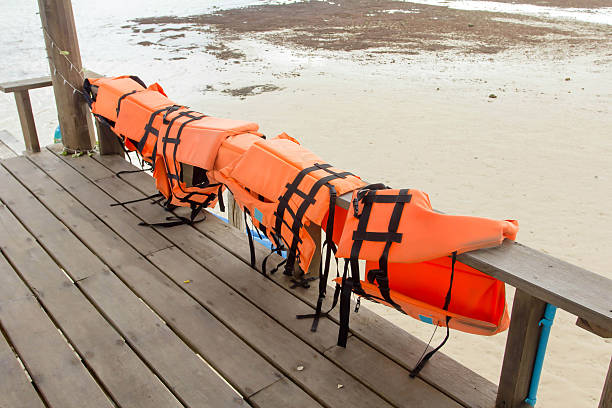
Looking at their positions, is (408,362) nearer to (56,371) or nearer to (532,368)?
(532,368)

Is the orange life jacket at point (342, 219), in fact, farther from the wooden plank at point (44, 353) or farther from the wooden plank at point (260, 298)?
the wooden plank at point (44, 353)

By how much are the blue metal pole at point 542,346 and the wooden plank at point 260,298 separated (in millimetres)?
333

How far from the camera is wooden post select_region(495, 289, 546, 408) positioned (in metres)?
2.10

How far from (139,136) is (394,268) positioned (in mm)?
2291

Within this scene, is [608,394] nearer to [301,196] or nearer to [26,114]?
[301,196]

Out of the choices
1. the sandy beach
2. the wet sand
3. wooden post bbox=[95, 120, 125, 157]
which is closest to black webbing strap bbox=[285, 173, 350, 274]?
the sandy beach

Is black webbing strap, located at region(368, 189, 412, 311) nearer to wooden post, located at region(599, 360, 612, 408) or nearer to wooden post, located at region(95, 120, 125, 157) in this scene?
wooden post, located at region(599, 360, 612, 408)

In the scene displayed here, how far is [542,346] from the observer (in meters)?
2.17

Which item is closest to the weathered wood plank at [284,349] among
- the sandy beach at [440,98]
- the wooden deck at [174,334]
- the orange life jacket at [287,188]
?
the wooden deck at [174,334]

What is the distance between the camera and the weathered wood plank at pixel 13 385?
2.38 m

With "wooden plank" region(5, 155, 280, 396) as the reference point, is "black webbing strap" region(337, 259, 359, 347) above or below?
above

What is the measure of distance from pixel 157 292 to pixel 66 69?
2638mm

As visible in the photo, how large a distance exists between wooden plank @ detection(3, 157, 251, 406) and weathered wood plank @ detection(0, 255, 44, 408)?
18.6 inches

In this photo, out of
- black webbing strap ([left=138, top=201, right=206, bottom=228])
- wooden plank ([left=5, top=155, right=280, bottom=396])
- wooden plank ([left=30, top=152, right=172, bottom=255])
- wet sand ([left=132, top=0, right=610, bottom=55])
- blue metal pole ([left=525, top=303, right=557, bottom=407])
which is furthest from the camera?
wet sand ([left=132, top=0, right=610, bottom=55])
